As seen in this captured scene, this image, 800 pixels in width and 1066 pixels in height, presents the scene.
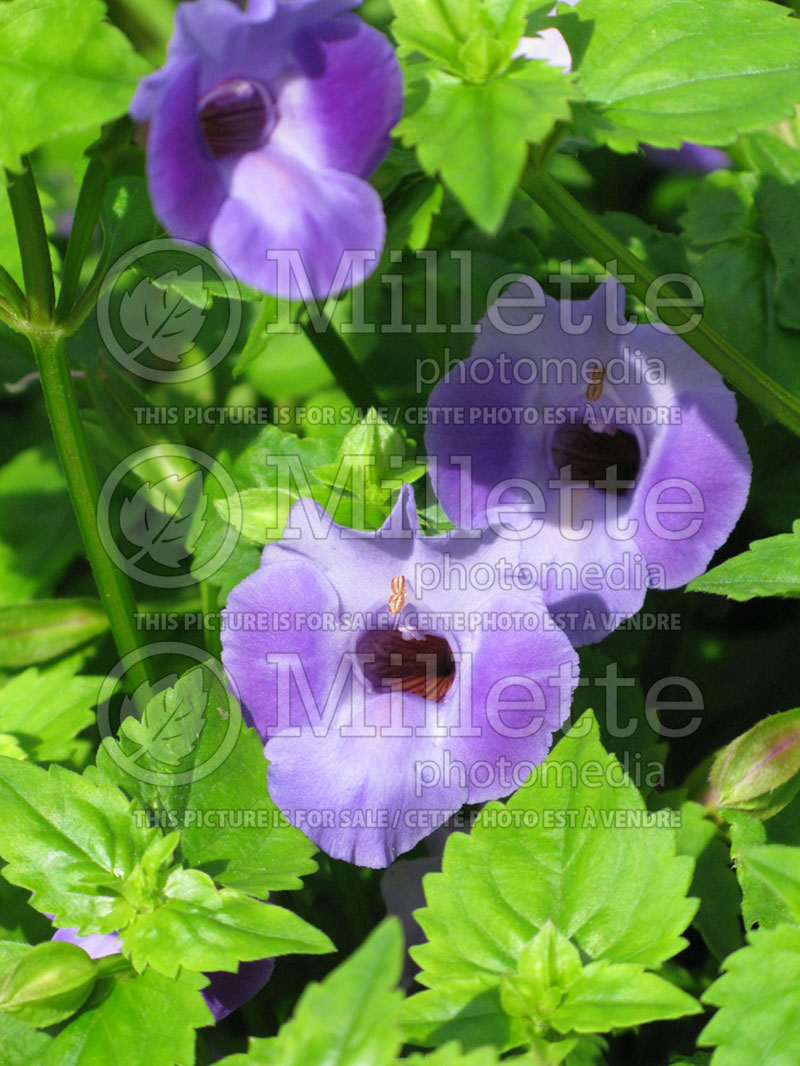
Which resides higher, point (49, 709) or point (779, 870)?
point (779, 870)

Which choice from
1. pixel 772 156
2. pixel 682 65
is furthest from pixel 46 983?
pixel 772 156

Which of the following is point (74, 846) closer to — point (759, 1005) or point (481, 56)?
point (759, 1005)

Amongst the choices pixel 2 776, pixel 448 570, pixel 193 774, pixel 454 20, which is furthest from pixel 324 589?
pixel 454 20

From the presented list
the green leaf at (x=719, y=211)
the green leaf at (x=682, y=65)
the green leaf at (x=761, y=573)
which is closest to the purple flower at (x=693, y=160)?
the green leaf at (x=719, y=211)

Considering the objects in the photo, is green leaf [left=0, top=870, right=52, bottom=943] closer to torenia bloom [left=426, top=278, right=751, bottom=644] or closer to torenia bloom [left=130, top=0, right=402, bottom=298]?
torenia bloom [left=426, top=278, right=751, bottom=644]

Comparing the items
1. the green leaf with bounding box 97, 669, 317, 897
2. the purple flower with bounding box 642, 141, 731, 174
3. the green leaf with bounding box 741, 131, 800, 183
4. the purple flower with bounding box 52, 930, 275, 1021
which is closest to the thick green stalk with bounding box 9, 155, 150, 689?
the green leaf with bounding box 97, 669, 317, 897

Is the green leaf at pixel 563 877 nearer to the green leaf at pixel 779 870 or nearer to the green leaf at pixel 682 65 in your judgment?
the green leaf at pixel 779 870

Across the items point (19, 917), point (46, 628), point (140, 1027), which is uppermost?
point (140, 1027)

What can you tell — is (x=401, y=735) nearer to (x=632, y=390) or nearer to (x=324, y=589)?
(x=324, y=589)
